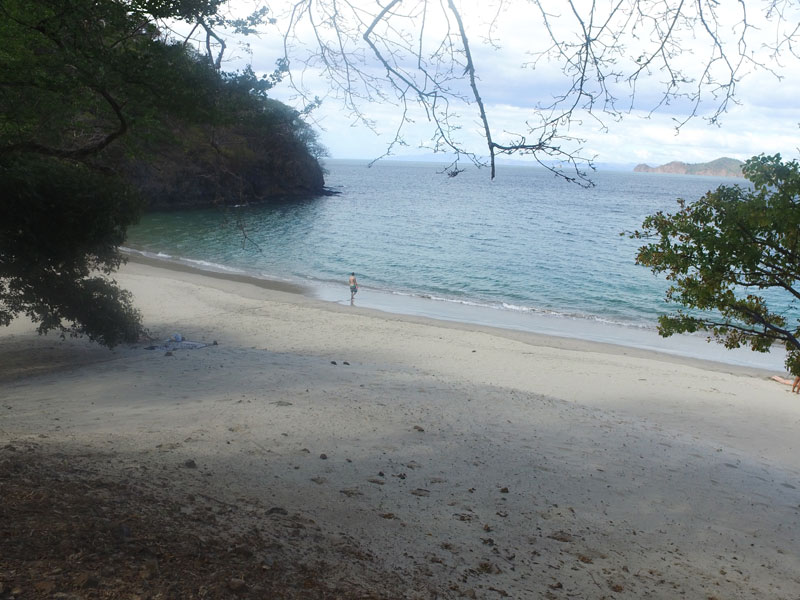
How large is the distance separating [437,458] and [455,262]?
95.2 ft

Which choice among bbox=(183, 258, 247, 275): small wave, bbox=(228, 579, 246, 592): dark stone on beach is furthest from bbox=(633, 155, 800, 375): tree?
bbox=(183, 258, 247, 275): small wave

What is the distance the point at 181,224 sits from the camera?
1957 inches

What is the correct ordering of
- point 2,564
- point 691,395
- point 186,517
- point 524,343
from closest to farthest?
point 2,564
point 186,517
point 691,395
point 524,343

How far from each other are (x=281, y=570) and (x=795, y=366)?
17.9ft

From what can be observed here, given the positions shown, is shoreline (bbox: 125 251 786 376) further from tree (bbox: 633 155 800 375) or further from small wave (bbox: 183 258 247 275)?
tree (bbox: 633 155 800 375)

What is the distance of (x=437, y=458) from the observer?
7852mm

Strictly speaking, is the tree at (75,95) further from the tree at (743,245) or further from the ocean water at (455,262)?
the tree at (743,245)

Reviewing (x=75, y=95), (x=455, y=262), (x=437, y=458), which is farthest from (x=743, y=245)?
(x=455, y=262)

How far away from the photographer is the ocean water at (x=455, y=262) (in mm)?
23953

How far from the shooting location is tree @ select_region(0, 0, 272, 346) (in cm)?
604

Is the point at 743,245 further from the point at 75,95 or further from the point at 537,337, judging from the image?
the point at 537,337

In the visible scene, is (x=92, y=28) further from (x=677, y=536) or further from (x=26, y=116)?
(x=677, y=536)

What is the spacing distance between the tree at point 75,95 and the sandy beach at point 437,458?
3.04 meters

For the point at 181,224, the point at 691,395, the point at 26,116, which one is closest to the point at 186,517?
the point at 26,116
